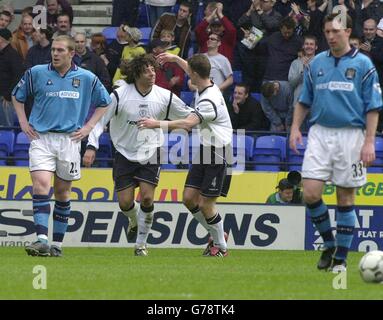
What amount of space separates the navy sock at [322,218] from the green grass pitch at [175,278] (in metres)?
0.34

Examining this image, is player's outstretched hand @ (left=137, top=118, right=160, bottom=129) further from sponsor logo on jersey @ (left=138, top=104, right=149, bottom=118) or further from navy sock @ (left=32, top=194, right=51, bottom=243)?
navy sock @ (left=32, top=194, right=51, bottom=243)

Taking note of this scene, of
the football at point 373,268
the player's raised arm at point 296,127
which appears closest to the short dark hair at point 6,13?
the player's raised arm at point 296,127

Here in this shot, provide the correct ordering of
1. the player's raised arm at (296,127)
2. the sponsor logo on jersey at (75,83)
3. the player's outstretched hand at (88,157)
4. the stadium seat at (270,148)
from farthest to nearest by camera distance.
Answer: the stadium seat at (270,148)
the player's outstretched hand at (88,157)
the sponsor logo on jersey at (75,83)
the player's raised arm at (296,127)

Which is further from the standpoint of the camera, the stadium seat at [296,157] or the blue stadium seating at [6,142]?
the blue stadium seating at [6,142]

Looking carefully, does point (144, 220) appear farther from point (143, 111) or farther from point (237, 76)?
point (237, 76)

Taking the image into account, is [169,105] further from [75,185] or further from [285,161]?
[285,161]

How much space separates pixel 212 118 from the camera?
14445 mm

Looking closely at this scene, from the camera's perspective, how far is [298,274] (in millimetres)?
11898

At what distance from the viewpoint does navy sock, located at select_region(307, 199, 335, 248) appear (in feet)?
39.1

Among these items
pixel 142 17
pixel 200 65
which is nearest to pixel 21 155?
pixel 142 17

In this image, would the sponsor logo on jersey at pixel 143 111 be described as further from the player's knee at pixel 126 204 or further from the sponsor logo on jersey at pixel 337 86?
the sponsor logo on jersey at pixel 337 86

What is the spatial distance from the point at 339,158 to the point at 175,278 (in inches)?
76.1

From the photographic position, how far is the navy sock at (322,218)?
11914 mm

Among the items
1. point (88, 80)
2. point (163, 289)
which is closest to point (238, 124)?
point (88, 80)
